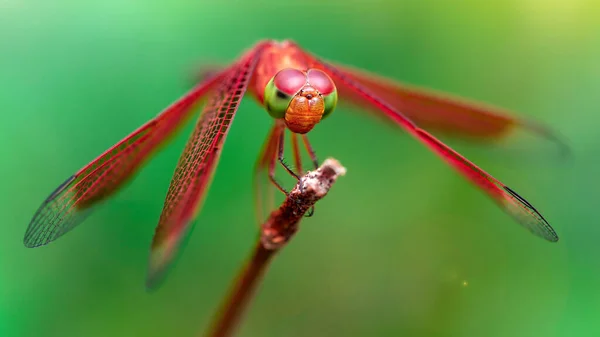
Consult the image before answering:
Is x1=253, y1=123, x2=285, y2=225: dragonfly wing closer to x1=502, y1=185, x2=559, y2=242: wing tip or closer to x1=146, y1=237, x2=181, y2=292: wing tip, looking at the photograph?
x1=146, y1=237, x2=181, y2=292: wing tip

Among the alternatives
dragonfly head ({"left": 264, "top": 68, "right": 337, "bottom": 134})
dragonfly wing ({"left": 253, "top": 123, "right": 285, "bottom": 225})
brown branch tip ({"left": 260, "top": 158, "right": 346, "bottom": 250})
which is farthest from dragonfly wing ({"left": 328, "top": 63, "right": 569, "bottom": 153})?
brown branch tip ({"left": 260, "top": 158, "right": 346, "bottom": 250})

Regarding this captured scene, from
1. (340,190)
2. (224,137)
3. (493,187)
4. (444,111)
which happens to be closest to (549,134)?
(444,111)

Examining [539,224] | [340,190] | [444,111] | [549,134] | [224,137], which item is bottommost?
[224,137]

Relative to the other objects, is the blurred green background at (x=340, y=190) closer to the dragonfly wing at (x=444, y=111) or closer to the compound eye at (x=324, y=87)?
the dragonfly wing at (x=444, y=111)

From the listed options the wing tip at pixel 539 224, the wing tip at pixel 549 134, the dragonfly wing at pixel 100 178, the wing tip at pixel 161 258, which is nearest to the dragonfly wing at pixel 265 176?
the dragonfly wing at pixel 100 178

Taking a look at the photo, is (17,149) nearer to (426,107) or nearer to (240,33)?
(240,33)

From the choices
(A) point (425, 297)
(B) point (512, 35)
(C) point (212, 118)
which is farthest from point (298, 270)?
(B) point (512, 35)

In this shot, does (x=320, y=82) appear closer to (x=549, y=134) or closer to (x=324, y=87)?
(x=324, y=87)
